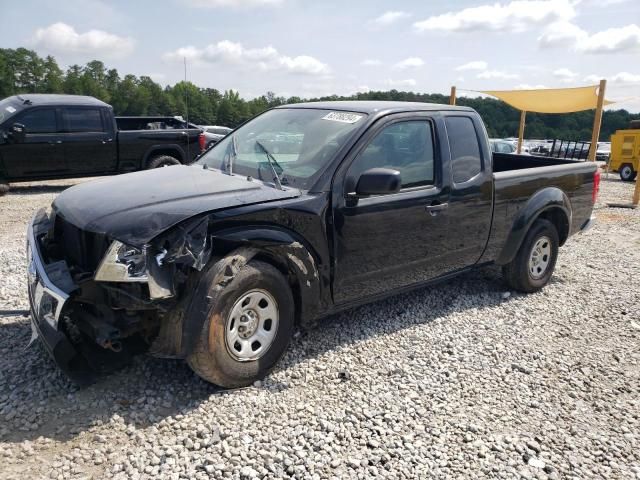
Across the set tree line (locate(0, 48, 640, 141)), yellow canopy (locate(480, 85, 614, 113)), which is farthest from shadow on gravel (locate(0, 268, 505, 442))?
tree line (locate(0, 48, 640, 141))

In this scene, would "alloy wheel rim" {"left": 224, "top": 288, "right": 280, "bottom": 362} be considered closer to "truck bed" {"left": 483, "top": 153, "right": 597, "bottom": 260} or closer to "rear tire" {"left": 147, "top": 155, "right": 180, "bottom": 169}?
"truck bed" {"left": 483, "top": 153, "right": 597, "bottom": 260}

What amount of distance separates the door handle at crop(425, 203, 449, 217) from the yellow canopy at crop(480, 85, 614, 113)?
10304 mm

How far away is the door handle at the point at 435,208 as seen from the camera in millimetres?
4156

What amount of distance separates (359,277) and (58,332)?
2036 millimetres

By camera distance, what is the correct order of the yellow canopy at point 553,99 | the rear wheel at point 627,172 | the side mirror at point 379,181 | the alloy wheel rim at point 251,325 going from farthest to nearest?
1. the rear wheel at point 627,172
2. the yellow canopy at point 553,99
3. the side mirror at point 379,181
4. the alloy wheel rim at point 251,325

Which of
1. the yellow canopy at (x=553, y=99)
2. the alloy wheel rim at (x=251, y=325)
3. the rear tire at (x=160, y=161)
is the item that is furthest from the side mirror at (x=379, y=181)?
the yellow canopy at (x=553, y=99)

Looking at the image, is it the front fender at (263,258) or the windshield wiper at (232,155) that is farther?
the windshield wiper at (232,155)

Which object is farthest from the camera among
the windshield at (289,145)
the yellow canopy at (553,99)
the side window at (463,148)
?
the yellow canopy at (553,99)

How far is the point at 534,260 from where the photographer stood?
5.45 metres

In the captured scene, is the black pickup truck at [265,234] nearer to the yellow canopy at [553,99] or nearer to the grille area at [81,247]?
the grille area at [81,247]

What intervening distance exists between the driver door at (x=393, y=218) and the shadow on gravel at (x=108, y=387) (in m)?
0.48

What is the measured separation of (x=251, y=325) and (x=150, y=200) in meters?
1.01

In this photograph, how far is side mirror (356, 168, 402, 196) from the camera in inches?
137

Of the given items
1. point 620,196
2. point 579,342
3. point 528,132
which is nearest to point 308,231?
point 579,342
